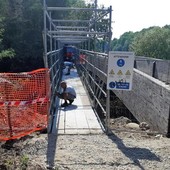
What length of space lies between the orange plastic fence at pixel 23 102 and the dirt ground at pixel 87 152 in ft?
0.82

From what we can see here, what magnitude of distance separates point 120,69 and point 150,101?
296 cm

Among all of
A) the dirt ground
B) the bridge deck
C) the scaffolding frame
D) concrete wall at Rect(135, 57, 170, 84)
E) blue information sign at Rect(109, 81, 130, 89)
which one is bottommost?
the dirt ground

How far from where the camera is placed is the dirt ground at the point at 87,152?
410cm

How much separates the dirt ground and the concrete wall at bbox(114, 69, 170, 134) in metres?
1.01

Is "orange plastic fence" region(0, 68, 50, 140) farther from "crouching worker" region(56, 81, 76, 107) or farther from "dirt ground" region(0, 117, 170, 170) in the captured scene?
"crouching worker" region(56, 81, 76, 107)

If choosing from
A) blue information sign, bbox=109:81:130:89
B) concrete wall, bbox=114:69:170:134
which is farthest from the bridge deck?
concrete wall, bbox=114:69:170:134

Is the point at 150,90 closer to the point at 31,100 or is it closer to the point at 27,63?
the point at 31,100

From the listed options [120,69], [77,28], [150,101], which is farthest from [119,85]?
[77,28]

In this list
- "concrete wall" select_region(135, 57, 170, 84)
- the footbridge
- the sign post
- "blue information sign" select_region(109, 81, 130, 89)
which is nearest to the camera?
the sign post

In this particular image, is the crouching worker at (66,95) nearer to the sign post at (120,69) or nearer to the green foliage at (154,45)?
the sign post at (120,69)

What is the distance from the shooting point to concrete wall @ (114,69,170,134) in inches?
256

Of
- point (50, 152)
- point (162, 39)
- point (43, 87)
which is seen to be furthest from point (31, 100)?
point (162, 39)

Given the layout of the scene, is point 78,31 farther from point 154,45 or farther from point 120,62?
point 154,45

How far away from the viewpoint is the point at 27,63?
29891 mm
